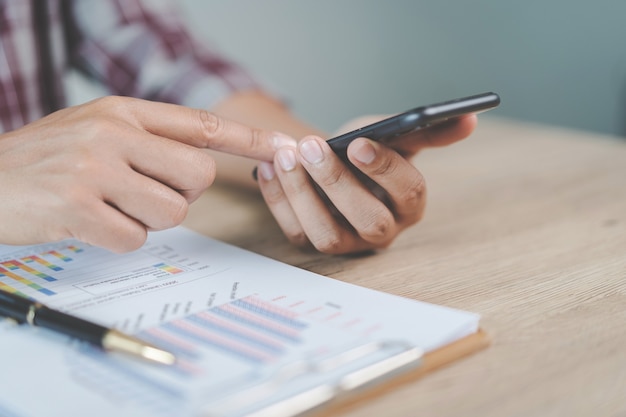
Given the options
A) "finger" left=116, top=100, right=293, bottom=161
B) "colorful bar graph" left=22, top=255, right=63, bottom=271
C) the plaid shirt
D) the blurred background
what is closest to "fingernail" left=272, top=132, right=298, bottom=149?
"finger" left=116, top=100, right=293, bottom=161

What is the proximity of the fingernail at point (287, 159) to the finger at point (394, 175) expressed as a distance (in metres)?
0.06

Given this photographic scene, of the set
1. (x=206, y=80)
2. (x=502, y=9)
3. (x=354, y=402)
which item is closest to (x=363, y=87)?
(x=502, y=9)

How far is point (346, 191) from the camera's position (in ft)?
1.96

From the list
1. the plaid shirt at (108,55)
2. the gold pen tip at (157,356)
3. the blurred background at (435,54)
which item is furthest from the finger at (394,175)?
the blurred background at (435,54)

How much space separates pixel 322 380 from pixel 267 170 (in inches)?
A: 11.9

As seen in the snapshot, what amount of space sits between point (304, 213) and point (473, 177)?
351 millimetres

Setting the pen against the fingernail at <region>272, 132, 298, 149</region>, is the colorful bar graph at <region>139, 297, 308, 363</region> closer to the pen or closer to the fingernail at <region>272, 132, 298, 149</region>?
the pen

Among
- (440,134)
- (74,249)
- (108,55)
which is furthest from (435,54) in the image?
A: (74,249)

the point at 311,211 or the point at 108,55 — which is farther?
the point at 108,55

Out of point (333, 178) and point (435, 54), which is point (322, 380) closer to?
point (333, 178)

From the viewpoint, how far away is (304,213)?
62cm

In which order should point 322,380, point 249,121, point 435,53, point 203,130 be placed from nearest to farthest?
1. point 322,380
2. point 203,130
3. point 249,121
4. point 435,53

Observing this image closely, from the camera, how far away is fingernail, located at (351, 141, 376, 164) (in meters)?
0.55

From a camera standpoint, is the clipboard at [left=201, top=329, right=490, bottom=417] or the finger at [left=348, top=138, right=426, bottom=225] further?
the finger at [left=348, top=138, right=426, bottom=225]
